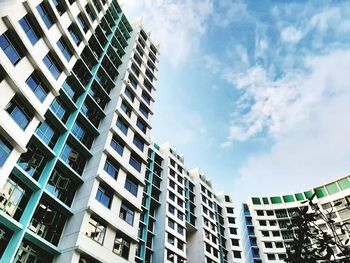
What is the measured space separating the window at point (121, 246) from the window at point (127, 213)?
4.74 feet

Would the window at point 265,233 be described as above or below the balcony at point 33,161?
above

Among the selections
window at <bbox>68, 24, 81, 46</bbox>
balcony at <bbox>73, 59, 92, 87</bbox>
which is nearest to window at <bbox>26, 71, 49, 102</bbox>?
balcony at <bbox>73, 59, 92, 87</bbox>

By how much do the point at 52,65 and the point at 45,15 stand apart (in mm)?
3370

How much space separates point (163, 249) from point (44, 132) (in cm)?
2359

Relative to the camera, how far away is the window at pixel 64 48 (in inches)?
802

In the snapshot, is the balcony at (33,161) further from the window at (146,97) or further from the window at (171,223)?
the window at (171,223)

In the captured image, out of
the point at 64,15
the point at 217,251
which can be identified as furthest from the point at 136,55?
the point at 217,251

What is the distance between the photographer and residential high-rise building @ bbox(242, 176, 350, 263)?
57000mm

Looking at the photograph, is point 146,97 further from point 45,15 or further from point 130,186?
point 45,15

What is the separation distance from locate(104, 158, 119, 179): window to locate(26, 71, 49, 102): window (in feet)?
23.5

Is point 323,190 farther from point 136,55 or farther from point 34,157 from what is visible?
point 34,157

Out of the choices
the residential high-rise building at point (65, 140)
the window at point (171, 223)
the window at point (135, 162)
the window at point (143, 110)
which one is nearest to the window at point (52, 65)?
the residential high-rise building at point (65, 140)

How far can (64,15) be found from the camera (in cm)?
2114

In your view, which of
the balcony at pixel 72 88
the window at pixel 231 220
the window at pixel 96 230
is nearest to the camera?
the window at pixel 96 230
